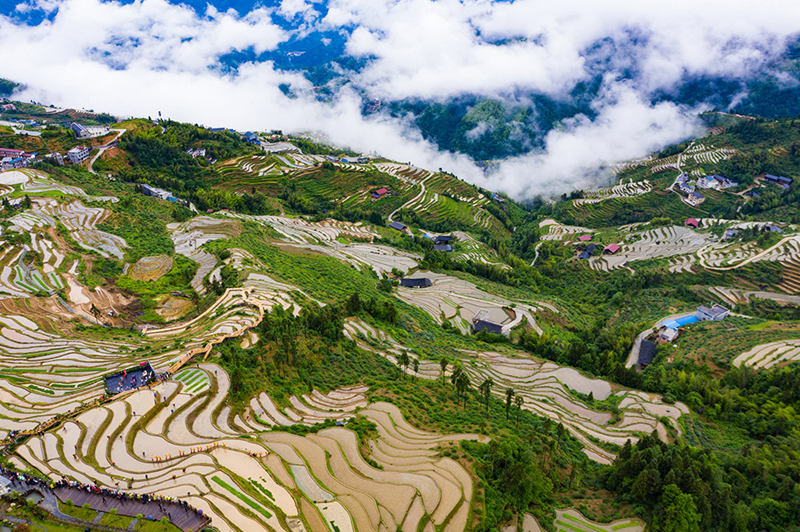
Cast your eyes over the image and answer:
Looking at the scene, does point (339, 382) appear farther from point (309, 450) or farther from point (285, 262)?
point (285, 262)

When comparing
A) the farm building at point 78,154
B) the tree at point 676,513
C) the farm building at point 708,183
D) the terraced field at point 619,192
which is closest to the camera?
the tree at point 676,513

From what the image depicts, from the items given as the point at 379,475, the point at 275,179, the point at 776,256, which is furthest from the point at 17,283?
the point at 776,256

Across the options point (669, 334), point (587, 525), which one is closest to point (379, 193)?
point (669, 334)

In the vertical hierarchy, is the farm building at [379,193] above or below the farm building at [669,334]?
above

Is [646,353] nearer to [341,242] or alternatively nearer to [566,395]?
[566,395]

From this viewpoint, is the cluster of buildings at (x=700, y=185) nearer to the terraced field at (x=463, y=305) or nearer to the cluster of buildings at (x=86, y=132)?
the terraced field at (x=463, y=305)

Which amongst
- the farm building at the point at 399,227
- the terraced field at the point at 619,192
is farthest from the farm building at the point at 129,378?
the terraced field at the point at 619,192
